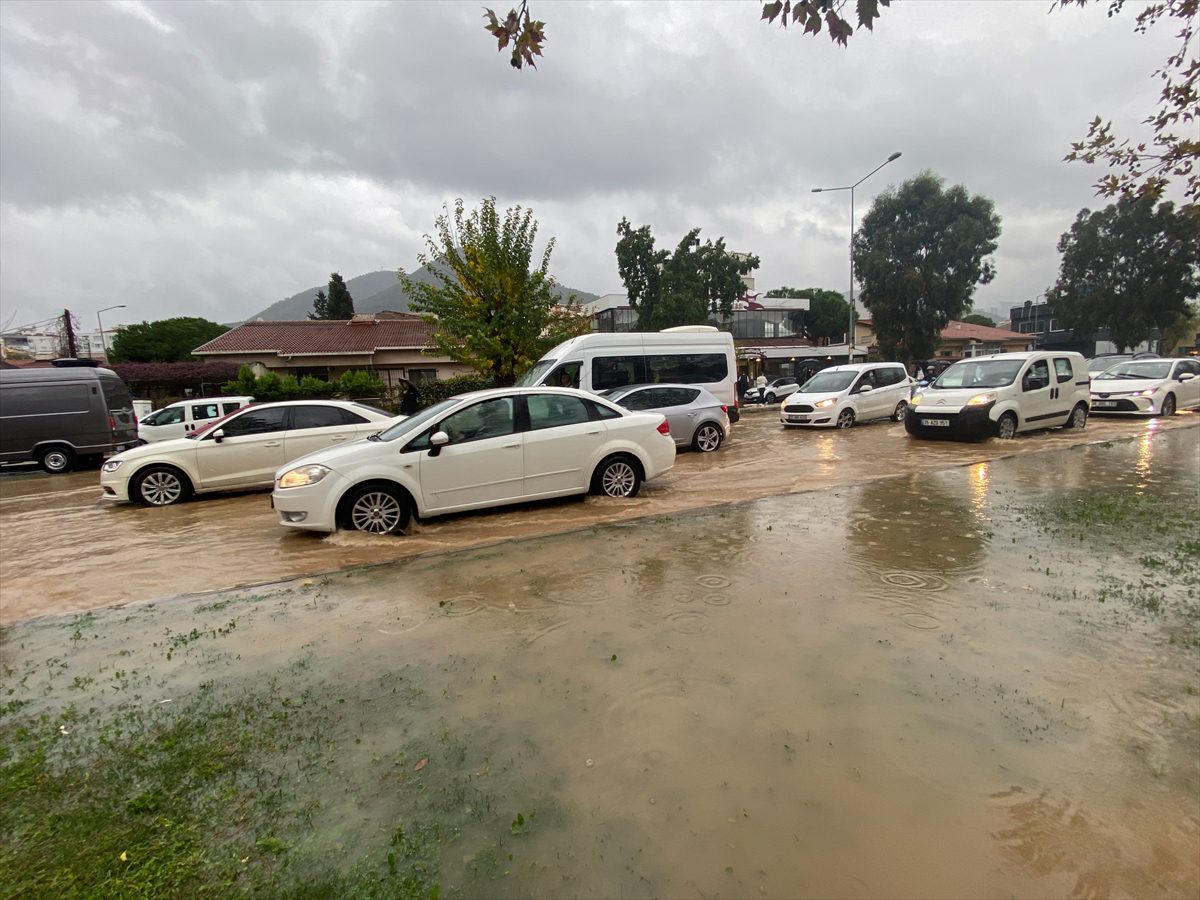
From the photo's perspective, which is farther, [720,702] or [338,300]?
[338,300]

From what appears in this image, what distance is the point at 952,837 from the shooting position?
2.20m

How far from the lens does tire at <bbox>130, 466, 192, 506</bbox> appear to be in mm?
8922

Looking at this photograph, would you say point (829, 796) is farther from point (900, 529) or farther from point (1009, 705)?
point (900, 529)

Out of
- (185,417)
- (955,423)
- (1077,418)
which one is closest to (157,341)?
(185,417)

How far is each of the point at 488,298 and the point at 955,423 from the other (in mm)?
12375

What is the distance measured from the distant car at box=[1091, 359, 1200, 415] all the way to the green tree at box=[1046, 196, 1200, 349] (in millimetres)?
26532

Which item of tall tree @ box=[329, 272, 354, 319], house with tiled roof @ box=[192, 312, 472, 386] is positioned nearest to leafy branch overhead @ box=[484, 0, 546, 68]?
house with tiled roof @ box=[192, 312, 472, 386]

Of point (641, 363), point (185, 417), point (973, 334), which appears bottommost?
point (185, 417)

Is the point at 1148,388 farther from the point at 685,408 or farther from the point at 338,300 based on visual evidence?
the point at 338,300

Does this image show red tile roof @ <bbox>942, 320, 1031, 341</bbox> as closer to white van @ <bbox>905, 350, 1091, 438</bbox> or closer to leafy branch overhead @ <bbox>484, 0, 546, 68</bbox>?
white van @ <bbox>905, 350, 1091, 438</bbox>

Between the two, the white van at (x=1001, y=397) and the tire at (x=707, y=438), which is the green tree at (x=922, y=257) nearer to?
the white van at (x=1001, y=397)

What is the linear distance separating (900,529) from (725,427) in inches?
264

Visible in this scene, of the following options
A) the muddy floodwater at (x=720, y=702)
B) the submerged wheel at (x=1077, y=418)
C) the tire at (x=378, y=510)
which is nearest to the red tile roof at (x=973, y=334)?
the submerged wheel at (x=1077, y=418)

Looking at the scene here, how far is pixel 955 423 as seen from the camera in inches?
474
